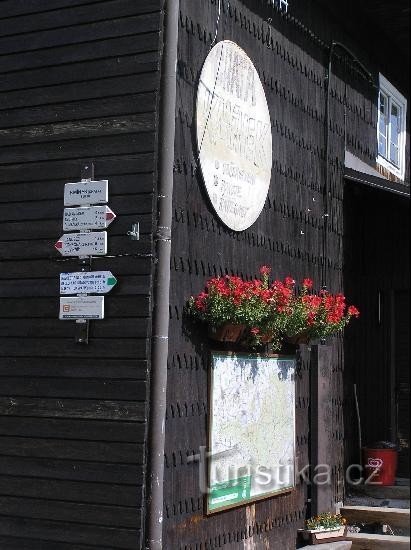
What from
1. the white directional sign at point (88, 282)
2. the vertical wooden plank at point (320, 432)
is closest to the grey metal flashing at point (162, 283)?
the white directional sign at point (88, 282)

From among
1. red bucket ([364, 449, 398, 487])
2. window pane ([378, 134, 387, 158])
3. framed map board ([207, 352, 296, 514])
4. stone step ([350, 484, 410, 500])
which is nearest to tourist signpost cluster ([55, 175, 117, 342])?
framed map board ([207, 352, 296, 514])

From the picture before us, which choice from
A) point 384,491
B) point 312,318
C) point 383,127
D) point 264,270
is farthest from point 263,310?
point 383,127

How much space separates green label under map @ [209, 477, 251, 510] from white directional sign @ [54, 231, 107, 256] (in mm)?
2185

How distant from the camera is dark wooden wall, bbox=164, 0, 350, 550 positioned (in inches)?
283

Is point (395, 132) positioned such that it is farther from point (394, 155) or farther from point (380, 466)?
point (380, 466)

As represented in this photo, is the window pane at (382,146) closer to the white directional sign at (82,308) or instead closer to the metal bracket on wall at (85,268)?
the metal bracket on wall at (85,268)

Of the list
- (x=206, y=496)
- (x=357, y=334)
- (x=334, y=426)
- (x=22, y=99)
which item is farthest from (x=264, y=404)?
(x=357, y=334)

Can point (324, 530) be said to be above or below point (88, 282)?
below

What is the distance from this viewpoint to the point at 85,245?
7148mm

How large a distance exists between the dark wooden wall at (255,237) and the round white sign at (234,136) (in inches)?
4.8

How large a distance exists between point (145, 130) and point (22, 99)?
1.27 m

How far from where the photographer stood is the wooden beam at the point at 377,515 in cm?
973

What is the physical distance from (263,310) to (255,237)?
3.76 ft

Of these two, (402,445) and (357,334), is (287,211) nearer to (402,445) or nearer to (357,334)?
(357,334)
